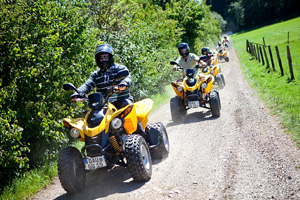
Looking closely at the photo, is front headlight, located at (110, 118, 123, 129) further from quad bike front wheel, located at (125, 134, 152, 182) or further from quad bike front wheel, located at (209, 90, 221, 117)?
quad bike front wheel, located at (209, 90, 221, 117)

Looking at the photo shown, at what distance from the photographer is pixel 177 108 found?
10555 mm

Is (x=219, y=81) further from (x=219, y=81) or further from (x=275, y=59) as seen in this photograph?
(x=275, y=59)

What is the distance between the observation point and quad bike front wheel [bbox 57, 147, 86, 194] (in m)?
5.29

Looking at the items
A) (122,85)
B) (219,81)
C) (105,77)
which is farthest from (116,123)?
(219,81)

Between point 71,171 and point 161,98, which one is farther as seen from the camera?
point 161,98

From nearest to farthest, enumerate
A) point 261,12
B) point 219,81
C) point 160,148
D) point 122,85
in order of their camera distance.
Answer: point 122,85
point 160,148
point 219,81
point 261,12

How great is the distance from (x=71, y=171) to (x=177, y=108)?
576cm

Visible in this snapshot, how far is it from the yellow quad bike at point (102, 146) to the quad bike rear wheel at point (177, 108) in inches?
181

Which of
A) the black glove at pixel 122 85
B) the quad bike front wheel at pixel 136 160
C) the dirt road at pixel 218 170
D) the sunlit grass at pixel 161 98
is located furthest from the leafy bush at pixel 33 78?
the sunlit grass at pixel 161 98

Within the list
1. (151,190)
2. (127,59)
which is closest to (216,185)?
(151,190)

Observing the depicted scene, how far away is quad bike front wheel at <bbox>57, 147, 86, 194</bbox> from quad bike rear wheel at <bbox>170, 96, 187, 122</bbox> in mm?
5358

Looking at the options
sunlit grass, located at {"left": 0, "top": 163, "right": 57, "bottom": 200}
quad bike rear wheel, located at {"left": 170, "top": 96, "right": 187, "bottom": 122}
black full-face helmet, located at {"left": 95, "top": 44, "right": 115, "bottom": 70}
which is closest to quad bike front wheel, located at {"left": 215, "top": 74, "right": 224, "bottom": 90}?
quad bike rear wheel, located at {"left": 170, "top": 96, "right": 187, "bottom": 122}

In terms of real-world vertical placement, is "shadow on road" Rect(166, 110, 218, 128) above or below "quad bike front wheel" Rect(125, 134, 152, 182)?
below

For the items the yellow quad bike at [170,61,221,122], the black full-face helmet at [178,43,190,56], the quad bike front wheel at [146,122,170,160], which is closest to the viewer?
the quad bike front wheel at [146,122,170,160]
